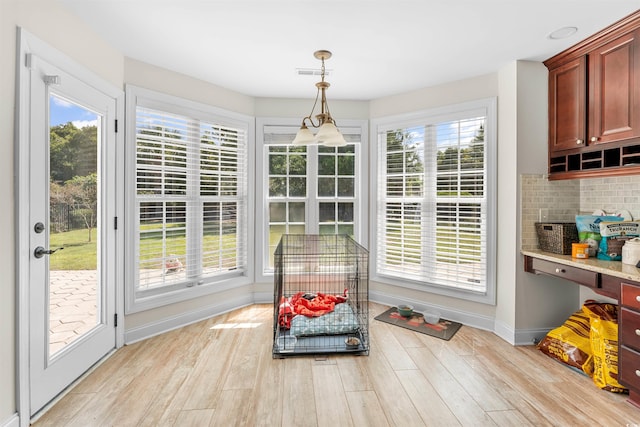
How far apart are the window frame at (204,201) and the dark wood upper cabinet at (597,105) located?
10.2 ft

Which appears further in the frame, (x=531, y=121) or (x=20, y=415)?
(x=531, y=121)

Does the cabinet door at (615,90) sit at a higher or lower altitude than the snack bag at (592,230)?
higher

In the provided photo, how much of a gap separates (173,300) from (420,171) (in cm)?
298

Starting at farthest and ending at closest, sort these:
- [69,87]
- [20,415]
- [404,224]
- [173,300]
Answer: [404,224]
[173,300]
[69,87]
[20,415]

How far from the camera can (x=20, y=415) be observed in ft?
6.13

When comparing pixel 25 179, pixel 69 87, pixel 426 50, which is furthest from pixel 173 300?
pixel 426 50

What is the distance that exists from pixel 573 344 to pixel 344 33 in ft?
9.87

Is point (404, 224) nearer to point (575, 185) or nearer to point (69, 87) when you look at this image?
point (575, 185)

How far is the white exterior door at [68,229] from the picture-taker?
2006 millimetres

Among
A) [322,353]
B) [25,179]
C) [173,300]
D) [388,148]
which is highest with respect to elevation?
[388,148]

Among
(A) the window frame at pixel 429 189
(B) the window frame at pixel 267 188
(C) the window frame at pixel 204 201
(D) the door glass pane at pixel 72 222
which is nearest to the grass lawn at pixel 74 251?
(D) the door glass pane at pixel 72 222

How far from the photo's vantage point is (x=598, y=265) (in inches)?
93.5

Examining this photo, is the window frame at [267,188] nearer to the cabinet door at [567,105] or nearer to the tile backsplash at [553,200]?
the tile backsplash at [553,200]

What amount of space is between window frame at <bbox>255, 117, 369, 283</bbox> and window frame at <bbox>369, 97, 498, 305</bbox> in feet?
0.33
